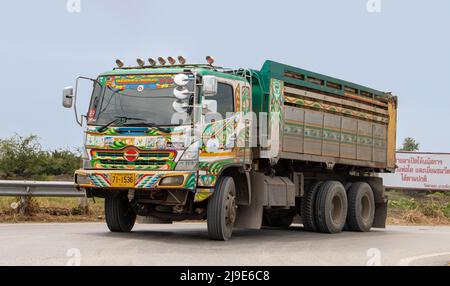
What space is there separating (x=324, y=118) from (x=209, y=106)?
4.79 meters

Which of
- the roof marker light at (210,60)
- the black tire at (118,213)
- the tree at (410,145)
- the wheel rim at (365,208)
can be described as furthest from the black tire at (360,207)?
the tree at (410,145)

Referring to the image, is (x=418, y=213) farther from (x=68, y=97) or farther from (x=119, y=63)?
(x=68, y=97)

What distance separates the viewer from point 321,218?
1616cm

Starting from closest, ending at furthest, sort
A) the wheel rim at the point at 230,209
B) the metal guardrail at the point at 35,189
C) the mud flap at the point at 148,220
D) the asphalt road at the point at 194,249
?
1. the asphalt road at the point at 194,249
2. the wheel rim at the point at 230,209
3. the mud flap at the point at 148,220
4. the metal guardrail at the point at 35,189

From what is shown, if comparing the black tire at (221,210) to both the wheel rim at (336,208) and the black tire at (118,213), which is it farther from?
the wheel rim at (336,208)

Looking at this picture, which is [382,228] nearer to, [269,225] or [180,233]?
[269,225]

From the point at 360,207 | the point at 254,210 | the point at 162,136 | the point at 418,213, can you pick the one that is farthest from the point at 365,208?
the point at 418,213

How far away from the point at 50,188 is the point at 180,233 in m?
4.76

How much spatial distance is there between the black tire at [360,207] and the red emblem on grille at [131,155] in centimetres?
748

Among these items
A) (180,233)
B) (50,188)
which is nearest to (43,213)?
(50,188)

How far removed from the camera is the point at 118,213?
13383 millimetres

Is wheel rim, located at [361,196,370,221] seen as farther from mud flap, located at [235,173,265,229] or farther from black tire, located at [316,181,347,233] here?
mud flap, located at [235,173,265,229]

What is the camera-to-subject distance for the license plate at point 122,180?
11.8 m

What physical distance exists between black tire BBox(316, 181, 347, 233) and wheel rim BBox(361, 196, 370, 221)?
4.68 feet
